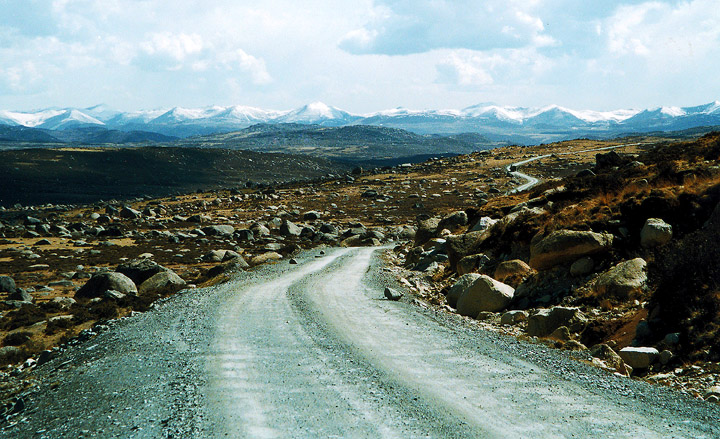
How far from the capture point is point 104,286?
23219 millimetres

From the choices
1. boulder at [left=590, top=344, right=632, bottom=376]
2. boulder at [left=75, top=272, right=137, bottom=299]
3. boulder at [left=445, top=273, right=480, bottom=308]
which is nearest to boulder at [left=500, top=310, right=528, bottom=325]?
boulder at [left=445, top=273, right=480, bottom=308]

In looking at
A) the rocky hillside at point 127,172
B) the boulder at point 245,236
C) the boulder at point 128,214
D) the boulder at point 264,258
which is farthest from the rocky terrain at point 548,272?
the rocky hillside at point 127,172

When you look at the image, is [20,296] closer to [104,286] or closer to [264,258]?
[104,286]

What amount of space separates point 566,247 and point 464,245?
7650 mm

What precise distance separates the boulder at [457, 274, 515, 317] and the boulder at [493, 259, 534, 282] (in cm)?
98

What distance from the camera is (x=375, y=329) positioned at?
14344 mm

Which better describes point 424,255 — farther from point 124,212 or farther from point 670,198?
point 124,212

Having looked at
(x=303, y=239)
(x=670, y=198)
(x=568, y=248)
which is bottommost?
(x=303, y=239)

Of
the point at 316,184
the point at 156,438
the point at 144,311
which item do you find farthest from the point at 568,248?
the point at 316,184

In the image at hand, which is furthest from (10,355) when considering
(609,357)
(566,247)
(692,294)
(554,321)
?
(692,294)

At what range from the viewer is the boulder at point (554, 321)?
42.4 feet

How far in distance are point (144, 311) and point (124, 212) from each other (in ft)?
178

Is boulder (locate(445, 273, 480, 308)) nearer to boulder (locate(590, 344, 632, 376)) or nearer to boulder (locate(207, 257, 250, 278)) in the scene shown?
boulder (locate(590, 344, 632, 376))

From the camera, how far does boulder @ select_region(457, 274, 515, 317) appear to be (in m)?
16.1
